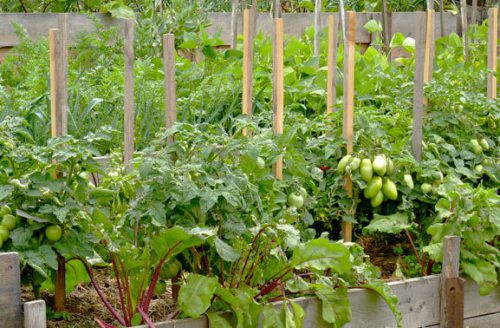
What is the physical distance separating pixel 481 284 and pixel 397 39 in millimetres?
3324

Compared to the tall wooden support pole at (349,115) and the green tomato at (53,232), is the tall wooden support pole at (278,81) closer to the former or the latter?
the tall wooden support pole at (349,115)

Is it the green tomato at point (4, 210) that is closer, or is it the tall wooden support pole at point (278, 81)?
the green tomato at point (4, 210)

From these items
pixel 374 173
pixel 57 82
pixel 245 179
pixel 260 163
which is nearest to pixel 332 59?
pixel 374 173

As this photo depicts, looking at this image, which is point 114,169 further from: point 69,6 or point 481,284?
point 69,6

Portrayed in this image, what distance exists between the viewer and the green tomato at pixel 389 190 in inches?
179

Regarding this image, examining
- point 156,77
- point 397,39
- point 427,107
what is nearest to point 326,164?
point 427,107

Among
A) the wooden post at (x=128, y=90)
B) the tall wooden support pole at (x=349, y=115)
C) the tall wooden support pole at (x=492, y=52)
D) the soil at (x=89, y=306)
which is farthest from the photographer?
the tall wooden support pole at (x=492, y=52)

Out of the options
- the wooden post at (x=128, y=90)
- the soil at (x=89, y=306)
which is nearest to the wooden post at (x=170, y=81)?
the wooden post at (x=128, y=90)

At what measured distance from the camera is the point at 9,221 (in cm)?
340

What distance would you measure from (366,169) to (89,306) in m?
1.51

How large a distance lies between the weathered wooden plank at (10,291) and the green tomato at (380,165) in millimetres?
1942

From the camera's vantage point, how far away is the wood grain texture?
3.87 m

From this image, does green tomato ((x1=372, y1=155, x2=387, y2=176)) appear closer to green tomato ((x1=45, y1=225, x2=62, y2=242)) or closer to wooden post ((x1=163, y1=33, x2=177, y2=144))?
wooden post ((x1=163, y1=33, x2=177, y2=144))

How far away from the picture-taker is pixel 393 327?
13.8ft
